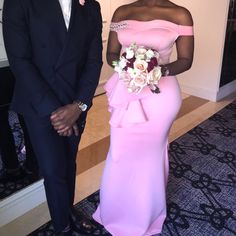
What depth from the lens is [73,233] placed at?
2010mm

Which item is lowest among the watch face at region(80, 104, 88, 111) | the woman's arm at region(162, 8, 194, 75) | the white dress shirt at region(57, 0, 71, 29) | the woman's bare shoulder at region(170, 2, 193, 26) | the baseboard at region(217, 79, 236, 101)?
the baseboard at region(217, 79, 236, 101)

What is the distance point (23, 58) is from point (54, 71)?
16cm

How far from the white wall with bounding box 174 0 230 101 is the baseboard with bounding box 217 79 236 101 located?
107mm

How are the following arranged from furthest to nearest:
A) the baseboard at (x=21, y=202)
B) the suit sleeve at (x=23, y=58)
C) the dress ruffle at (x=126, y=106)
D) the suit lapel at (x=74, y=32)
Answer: the baseboard at (x=21, y=202) < the dress ruffle at (x=126, y=106) < the suit lapel at (x=74, y=32) < the suit sleeve at (x=23, y=58)

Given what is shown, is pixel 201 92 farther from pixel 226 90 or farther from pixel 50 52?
pixel 50 52

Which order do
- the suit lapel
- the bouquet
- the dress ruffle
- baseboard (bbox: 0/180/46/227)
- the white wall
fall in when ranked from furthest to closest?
the white wall → baseboard (bbox: 0/180/46/227) → the dress ruffle → the bouquet → the suit lapel

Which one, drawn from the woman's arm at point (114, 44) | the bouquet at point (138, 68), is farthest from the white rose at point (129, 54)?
the woman's arm at point (114, 44)

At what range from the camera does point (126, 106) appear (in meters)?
1.77

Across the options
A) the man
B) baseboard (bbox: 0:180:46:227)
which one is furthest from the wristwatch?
baseboard (bbox: 0:180:46:227)

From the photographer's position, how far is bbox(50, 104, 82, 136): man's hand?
149 cm

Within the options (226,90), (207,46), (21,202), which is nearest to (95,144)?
(21,202)

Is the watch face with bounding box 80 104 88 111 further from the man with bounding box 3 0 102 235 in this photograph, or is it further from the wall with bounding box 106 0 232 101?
the wall with bounding box 106 0 232 101

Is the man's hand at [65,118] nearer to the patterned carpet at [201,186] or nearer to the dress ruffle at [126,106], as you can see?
the dress ruffle at [126,106]

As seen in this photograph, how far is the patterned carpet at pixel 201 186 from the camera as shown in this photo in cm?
209
